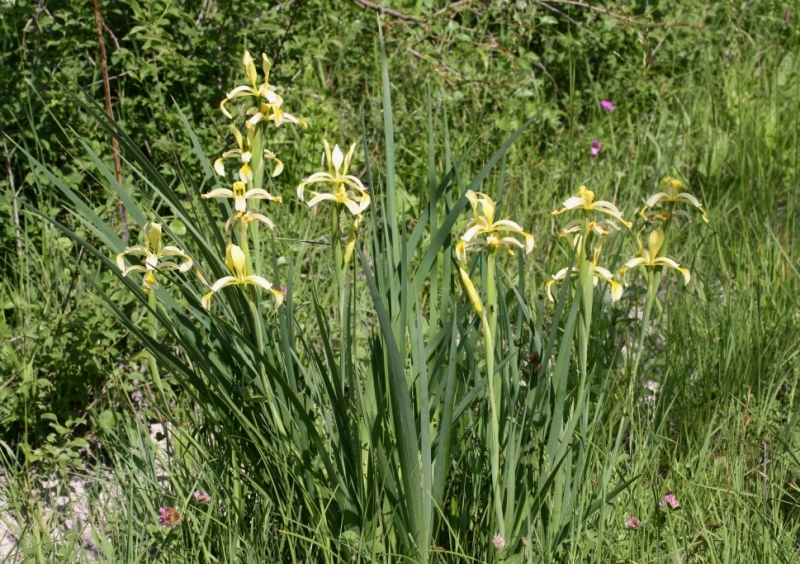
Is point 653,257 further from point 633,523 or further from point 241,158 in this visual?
point 241,158

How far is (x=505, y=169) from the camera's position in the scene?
2.25 metres

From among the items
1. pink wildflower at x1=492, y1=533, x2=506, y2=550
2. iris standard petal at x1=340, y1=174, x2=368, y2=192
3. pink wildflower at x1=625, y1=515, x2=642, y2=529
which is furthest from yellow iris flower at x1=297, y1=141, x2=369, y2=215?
pink wildflower at x1=625, y1=515, x2=642, y2=529

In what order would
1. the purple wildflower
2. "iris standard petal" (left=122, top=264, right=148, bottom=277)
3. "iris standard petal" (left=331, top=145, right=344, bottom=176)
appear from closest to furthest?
"iris standard petal" (left=122, top=264, right=148, bottom=277) < "iris standard petal" (left=331, top=145, right=344, bottom=176) < the purple wildflower

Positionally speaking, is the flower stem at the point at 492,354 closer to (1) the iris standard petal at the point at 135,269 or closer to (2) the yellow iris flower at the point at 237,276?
(2) the yellow iris flower at the point at 237,276

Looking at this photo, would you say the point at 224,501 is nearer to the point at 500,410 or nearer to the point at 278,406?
the point at 278,406

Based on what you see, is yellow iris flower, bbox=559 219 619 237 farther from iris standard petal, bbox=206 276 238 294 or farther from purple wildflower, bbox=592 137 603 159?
purple wildflower, bbox=592 137 603 159

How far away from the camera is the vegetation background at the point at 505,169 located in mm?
2029

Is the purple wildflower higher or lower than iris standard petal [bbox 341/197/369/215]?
lower

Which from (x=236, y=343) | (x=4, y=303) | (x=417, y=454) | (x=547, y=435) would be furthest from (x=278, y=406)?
A: (x=4, y=303)

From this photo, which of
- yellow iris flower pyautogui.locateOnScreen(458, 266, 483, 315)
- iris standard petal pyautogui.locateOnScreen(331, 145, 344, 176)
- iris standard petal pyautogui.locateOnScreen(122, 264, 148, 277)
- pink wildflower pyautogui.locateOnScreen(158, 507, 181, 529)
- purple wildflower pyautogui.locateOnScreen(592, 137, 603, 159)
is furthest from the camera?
purple wildflower pyautogui.locateOnScreen(592, 137, 603, 159)

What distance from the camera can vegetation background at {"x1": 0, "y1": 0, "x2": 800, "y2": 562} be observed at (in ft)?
6.66

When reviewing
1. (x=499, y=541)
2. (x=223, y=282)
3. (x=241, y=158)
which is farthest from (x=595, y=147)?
(x=223, y=282)

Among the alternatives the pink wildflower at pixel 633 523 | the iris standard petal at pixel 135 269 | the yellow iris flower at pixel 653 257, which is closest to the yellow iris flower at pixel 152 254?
the iris standard petal at pixel 135 269

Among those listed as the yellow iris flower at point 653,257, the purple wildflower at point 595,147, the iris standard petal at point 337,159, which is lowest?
the purple wildflower at point 595,147
